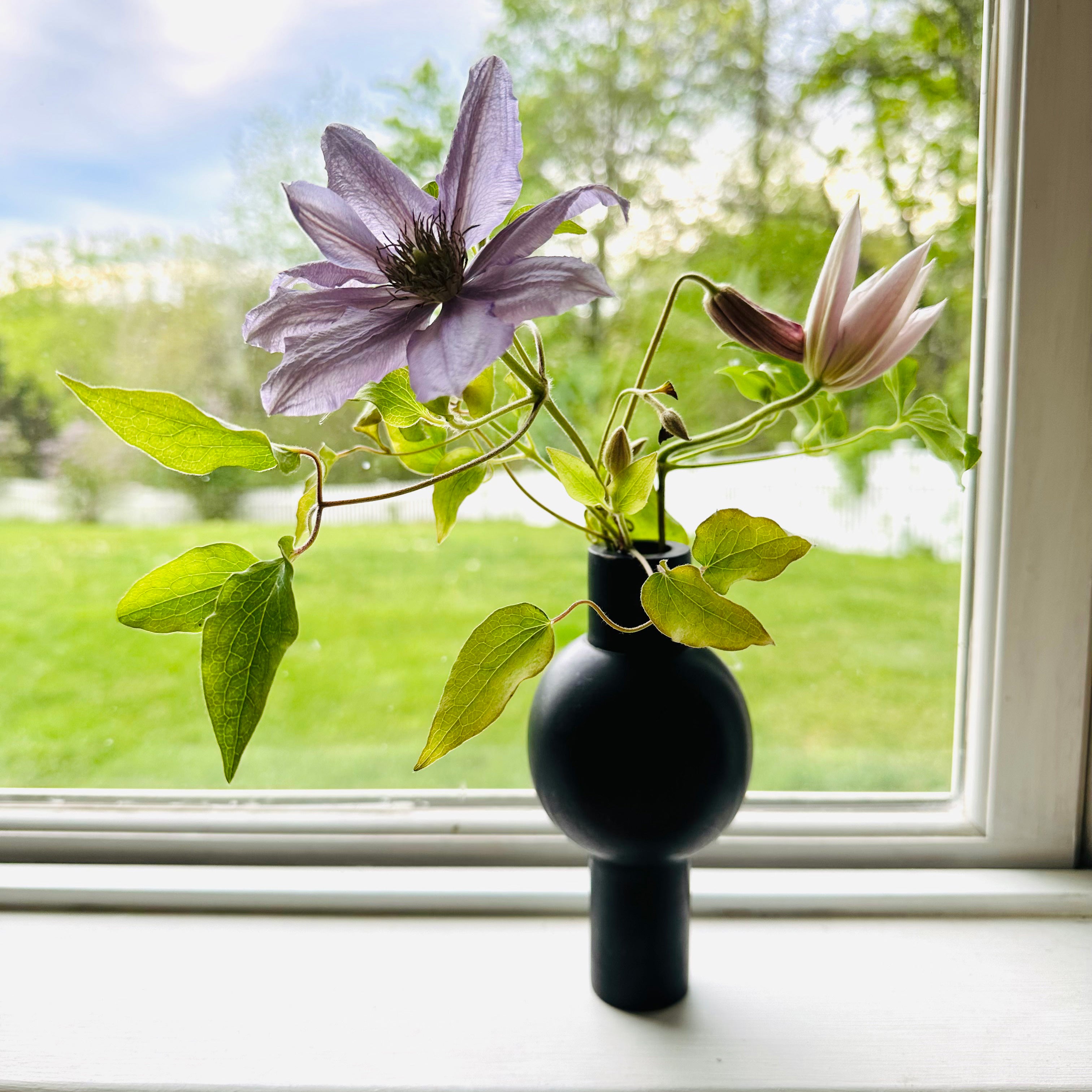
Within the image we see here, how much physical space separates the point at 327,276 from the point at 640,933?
0.49 m

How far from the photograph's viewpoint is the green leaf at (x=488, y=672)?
511 mm

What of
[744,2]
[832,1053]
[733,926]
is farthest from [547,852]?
[744,2]

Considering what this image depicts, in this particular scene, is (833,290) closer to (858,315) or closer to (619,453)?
(858,315)

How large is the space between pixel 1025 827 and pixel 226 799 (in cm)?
76

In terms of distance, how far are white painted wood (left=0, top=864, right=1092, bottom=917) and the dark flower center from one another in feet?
1.76

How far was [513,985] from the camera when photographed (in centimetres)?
70

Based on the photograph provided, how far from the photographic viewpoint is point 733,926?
2.53ft

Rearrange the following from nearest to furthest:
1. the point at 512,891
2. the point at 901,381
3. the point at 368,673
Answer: the point at 901,381 < the point at 512,891 < the point at 368,673

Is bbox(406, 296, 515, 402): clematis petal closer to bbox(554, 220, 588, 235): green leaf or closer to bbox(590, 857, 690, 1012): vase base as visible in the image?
bbox(554, 220, 588, 235): green leaf

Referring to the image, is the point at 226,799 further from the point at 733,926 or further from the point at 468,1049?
the point at 733,926

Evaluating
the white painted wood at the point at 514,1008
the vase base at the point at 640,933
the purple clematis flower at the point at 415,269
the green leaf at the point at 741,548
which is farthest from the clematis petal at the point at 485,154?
the white painted wood at the point at 514,1008

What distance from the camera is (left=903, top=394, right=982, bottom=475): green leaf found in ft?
2.00

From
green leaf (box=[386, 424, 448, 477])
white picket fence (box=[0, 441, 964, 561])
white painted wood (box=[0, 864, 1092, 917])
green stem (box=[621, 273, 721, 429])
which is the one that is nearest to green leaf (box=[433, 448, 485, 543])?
green leaf (box=[386, 424, 448, 477])

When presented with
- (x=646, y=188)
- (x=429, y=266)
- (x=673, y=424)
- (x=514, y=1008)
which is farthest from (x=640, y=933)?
(x=646, y=188)
